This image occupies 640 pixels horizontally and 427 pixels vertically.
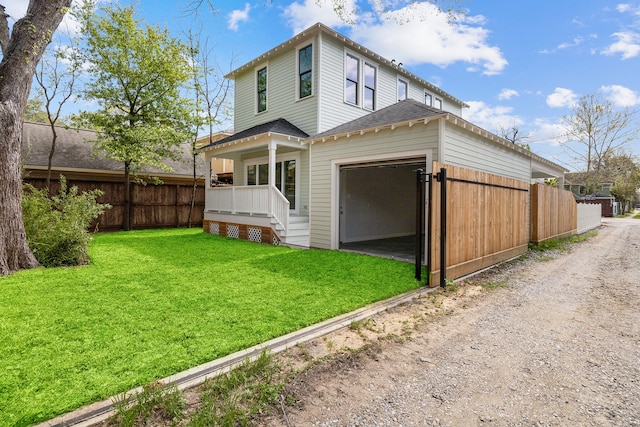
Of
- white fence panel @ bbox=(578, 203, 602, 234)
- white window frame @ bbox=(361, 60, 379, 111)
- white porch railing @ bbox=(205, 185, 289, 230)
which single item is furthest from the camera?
white fence panel @ bbox=(578, 203, 602, 234)

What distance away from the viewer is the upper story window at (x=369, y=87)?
12016 mm

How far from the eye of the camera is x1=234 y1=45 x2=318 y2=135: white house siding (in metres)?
11.0

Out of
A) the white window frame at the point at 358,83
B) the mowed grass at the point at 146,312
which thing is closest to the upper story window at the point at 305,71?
the white window frame at the point at 358,83

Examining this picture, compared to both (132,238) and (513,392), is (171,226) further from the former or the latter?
(513,392)

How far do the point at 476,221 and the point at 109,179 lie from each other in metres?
14.5

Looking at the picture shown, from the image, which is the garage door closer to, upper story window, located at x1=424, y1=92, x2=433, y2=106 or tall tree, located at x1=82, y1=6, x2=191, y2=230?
upper story window, located at x1=424, y1=92, x2=433, y2=106

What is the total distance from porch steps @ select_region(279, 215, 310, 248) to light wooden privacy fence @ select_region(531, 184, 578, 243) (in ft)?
24.3

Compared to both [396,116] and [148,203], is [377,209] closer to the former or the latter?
[396,116]

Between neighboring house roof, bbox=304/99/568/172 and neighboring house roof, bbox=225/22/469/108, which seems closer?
neighboring house roof, bbox=304/99/568/172

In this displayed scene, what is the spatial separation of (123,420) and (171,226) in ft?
45.2

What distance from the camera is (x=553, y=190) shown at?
38.8 ft

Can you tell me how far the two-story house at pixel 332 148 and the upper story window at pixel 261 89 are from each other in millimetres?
41

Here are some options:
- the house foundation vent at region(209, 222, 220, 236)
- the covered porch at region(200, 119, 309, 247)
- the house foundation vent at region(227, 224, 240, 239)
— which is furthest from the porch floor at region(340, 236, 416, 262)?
the house foundation vent at region(209, 222, 220, 236)

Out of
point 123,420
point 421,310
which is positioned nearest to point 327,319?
point 421,310
